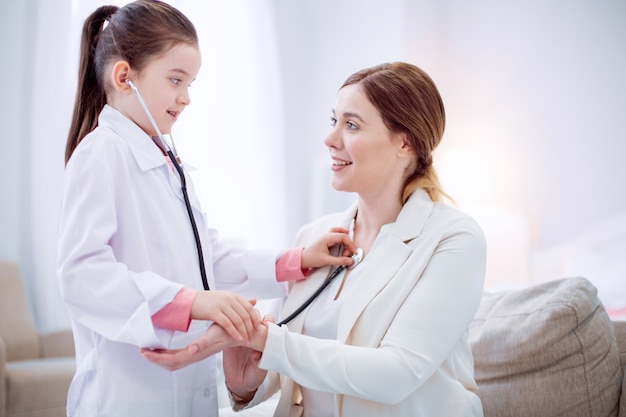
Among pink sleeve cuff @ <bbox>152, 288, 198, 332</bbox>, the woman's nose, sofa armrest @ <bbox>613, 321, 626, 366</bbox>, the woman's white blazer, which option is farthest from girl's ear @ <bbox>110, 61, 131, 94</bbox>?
sofa armrest @ <bbox>613, 321, 626, 366</bbox>

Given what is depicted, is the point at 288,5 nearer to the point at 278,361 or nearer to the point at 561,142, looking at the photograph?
the point at 561,142

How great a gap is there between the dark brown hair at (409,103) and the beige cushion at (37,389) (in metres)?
1.85

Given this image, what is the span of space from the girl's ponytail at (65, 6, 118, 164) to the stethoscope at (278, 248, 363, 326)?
24.9 inches

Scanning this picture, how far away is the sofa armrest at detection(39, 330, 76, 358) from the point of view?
3252mm

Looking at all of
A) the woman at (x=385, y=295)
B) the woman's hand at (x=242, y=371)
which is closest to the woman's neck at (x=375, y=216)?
the woman at (x=385, y=295)

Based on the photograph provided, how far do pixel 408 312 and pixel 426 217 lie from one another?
0.28 metres

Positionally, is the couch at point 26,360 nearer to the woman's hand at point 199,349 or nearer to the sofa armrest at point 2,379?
the sofa armrest at point 2,379

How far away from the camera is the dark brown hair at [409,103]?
5.48ft

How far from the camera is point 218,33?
390 cm

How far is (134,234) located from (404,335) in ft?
1.95

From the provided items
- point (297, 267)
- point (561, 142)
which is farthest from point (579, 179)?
point (297, 267)

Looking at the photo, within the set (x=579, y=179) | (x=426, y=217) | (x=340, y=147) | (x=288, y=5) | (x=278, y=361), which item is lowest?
(x=579, y=179)

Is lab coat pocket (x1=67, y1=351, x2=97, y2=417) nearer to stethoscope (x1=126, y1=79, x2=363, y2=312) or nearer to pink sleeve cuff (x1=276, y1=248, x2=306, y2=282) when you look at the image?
stethoscope (x1=126, y1=79, x2=363, y2=312)

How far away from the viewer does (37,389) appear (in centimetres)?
274
